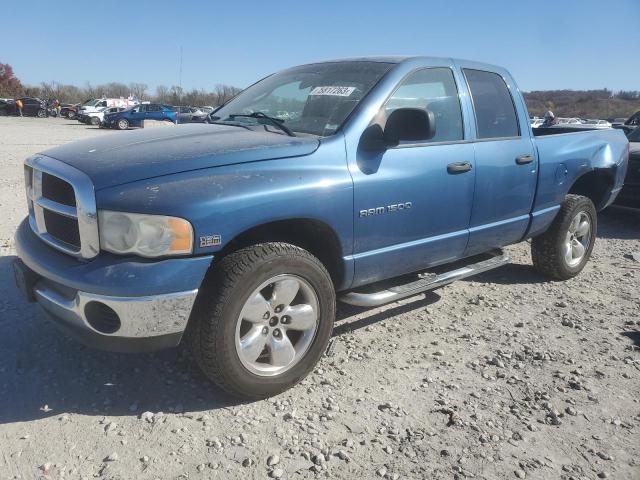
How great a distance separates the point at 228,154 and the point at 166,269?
0.69 metres

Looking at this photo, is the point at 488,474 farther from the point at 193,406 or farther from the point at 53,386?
the point at 53,386

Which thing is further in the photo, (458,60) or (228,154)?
(458,60)

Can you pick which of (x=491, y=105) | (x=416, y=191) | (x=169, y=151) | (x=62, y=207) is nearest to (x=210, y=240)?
(x=169, y=151)

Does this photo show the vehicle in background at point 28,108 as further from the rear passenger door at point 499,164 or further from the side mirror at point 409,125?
the side mirror at point 409,125

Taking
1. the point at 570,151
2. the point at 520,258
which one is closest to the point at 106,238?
the point at 570,151

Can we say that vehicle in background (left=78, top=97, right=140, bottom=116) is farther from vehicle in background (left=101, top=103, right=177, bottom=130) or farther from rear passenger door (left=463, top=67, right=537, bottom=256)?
rear passenger door (left=463, top=67, right=537, bottom=256)

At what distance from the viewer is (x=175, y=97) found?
6675cm

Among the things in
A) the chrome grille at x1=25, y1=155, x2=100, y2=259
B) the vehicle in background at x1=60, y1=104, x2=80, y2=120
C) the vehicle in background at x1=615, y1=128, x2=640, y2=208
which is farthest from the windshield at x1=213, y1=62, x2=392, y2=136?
the vehicle in background at x1=60, y1=104, x2=80, y2=120

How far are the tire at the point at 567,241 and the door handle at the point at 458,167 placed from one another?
1633mm

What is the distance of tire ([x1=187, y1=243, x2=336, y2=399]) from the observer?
256 centimetres

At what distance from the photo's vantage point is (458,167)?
352 cm

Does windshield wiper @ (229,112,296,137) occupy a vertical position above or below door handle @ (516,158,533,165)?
above

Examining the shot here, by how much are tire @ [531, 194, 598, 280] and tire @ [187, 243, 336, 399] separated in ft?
9.10

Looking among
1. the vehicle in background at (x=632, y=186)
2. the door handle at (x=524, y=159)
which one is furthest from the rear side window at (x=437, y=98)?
the vehicle in background at (x=632, y=186)
